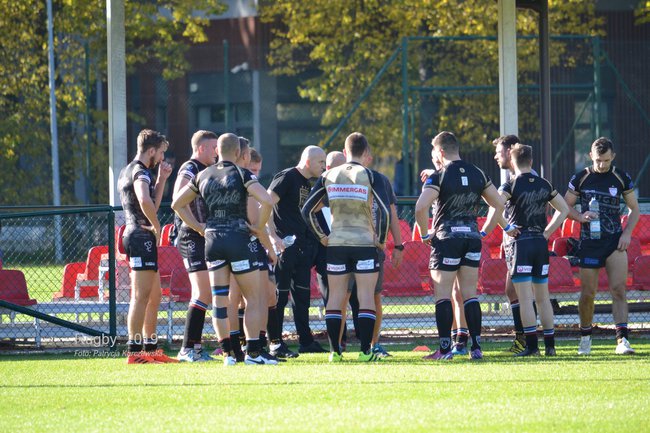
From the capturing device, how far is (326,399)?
8094 millimetres

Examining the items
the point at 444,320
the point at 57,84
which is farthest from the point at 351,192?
the point at 57,84

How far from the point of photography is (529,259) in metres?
10.6

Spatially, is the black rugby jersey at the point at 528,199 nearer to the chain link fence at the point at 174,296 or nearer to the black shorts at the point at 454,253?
the black shorts at the point at 454,253

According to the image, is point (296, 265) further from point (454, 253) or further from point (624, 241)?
point (624, 241)

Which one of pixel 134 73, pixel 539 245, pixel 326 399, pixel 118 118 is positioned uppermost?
pixel 134 73

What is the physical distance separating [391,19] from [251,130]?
4.98m

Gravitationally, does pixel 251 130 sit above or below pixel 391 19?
below

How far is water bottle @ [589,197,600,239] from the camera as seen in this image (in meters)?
11.0

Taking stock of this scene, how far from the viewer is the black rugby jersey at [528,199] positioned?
418 inches

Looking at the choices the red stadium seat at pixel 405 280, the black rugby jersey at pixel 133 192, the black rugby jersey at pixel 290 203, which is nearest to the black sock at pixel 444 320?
the black rugby jersey at pixel 290 203

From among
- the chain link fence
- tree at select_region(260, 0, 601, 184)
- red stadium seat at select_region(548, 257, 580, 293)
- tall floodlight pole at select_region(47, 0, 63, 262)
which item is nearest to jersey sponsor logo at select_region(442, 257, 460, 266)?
the chain link fence

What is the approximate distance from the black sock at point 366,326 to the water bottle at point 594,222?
7.66 ft

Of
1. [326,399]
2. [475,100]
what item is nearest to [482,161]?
[475,100]

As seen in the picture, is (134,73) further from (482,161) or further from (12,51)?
(482,161)
